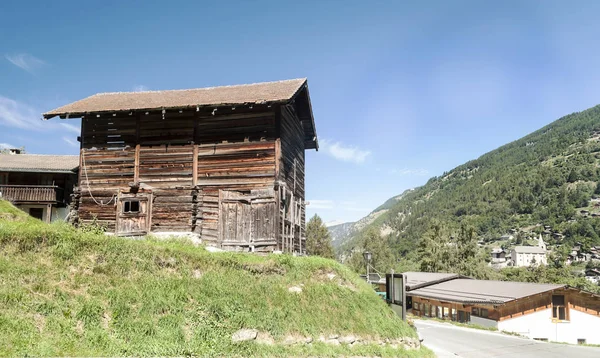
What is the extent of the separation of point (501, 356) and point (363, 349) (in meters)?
11.2

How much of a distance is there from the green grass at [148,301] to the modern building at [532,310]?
20296 mm

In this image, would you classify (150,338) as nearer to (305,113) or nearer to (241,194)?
(241,194)

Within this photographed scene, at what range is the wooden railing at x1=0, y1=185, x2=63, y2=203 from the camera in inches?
1105

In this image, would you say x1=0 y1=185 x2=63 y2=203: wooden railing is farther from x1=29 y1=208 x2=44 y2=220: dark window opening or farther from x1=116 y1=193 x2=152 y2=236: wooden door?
x1=116 y1=193 x2=152 y2=236: wooden door

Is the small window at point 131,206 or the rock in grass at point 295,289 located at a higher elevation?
the small window at point 131,206

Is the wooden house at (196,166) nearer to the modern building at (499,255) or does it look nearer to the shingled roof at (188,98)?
the shingled roof at (188,98)

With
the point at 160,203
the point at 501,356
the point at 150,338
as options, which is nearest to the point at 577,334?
the point at 501,356

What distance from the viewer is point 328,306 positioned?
14125 millimetres

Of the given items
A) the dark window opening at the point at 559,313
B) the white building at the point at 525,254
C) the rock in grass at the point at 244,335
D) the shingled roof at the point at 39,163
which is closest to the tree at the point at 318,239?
the dark window opening at the point at 559,313

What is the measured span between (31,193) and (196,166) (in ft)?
50.5

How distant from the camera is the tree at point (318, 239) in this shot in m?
62.5

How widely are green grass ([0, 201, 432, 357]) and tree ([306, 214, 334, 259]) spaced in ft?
157

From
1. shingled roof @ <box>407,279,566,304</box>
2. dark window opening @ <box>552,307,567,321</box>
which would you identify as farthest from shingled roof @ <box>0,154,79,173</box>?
dark window opening @ <box>552,307,567,321</box>

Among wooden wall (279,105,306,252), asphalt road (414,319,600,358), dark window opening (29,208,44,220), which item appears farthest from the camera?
dark window opening (29,208,44,220)
